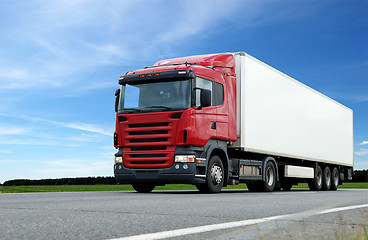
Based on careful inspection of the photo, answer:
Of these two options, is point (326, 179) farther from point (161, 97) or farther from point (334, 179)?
point (161, 97)

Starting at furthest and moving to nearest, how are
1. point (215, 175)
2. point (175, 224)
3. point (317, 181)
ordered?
point (317, 181)
point (215, 175)
point (175, 224)

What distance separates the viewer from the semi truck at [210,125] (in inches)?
502

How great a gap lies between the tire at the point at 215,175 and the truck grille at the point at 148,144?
122 cm

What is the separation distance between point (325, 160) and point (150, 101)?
11.2 metres

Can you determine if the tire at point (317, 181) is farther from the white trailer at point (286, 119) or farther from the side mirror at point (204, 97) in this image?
the side mirror at point (204, 97)

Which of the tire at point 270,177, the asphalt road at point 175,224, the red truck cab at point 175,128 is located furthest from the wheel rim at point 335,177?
the asphalt road at point 175,224

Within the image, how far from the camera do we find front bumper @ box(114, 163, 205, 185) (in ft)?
41.2

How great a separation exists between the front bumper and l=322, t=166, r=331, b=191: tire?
10.3m

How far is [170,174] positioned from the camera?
12.7 meters

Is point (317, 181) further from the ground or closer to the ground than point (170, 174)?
closer to the ground

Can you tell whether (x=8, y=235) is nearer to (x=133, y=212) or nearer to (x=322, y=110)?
(x=133, y=212)

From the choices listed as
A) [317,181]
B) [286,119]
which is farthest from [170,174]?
[317,181]

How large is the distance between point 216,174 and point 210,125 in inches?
55.7

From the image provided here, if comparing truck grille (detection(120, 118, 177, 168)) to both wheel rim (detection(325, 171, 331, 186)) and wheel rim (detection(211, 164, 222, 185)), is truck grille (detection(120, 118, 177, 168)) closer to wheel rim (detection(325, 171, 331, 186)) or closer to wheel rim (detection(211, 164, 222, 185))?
wheel rim (detection(211, 164, 222, 185))
